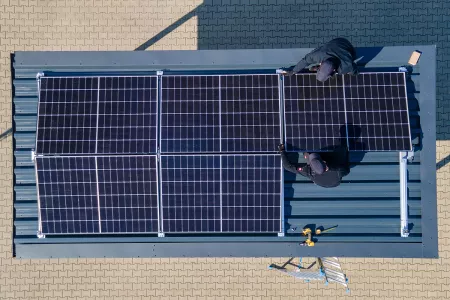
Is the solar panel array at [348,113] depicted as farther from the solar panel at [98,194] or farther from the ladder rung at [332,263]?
the ladder rung at [332,263]

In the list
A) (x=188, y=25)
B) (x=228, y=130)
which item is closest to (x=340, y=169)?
(x=228, y=130)

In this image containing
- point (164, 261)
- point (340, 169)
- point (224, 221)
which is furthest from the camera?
point (164, 261)

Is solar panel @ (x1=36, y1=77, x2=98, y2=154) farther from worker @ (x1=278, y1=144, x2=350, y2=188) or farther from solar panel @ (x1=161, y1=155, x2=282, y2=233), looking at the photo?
worker @ (x1=278, y1=144, x2=350, y2=188)

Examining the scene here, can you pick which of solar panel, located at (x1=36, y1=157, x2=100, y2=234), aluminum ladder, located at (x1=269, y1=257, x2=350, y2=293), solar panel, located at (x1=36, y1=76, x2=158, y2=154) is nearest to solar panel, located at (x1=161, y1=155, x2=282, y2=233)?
solar panel, located at (x1=36, y1=76, x2=158, y2=154)

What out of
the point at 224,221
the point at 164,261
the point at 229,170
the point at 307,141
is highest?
the point at 307,141

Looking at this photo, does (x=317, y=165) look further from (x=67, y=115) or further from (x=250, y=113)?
(x=67, y=115)

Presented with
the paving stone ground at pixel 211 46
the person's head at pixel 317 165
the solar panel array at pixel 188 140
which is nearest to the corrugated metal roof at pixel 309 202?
the solar panel array at pixel 188 140

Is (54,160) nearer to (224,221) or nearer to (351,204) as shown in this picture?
(224,221)
